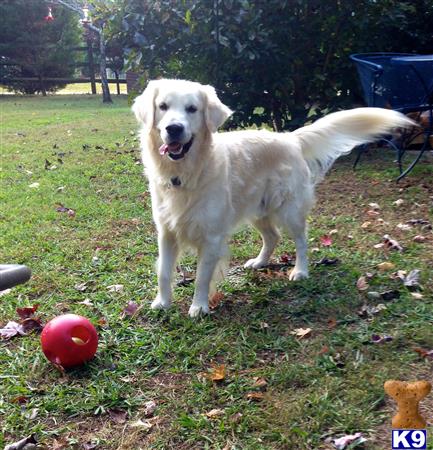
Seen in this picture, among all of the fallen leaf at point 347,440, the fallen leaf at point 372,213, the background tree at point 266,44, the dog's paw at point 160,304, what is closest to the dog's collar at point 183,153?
the dog's paw at point 160,304

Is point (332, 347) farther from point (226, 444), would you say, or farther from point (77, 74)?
point (77, 74)

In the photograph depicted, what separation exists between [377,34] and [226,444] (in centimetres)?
670

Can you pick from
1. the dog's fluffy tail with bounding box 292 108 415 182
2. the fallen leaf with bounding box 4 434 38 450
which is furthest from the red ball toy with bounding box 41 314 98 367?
the dog's fluffy tail with bounding box 292 108 415 182

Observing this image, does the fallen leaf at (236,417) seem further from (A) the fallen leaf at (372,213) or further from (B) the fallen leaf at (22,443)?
(A) the fallen leaf at (372,213)

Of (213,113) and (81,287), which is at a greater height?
(213,113)

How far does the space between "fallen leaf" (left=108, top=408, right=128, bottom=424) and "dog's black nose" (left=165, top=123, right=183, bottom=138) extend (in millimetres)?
1538

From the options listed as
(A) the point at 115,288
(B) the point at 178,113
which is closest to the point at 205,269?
(A) the point at 115,288

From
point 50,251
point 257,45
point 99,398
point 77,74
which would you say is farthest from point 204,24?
point 77,74

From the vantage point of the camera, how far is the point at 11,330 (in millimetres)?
3021

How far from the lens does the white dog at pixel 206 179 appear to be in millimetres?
3188

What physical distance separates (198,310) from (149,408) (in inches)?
37.0

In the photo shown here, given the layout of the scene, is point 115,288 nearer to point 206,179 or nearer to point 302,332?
point 206,179

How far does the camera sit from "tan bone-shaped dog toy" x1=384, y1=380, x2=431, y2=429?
5.90 ft

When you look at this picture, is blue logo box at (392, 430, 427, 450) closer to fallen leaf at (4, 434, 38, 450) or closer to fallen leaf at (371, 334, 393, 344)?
fallen leaf at (371, 334, 393, 344)
